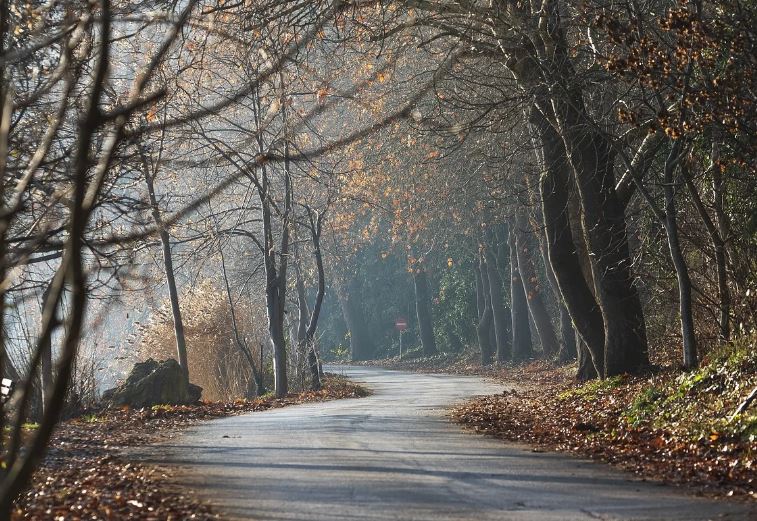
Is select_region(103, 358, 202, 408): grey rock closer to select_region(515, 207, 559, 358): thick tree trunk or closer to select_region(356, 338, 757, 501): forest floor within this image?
select_region(356, 338, 757, 501): forest floor

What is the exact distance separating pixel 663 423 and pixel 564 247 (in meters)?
8.04

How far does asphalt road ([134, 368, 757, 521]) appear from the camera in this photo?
288 inches

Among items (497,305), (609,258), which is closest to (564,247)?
(609,258)

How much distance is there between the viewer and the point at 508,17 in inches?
640

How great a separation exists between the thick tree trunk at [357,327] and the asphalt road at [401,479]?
168 feet

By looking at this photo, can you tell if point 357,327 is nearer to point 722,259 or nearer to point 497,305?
point 497,305

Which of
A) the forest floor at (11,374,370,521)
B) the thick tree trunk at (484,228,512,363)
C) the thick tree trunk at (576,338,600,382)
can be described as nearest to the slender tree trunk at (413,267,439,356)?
the thick tree trunk at (484,228,512,363)

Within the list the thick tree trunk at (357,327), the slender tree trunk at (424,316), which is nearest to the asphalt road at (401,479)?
the slender tree trunk at (424,316)

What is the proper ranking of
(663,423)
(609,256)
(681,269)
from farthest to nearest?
(609,256) → (681,269) → (663,423)

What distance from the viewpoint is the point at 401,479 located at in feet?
29.2

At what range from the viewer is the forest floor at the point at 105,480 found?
7.67m

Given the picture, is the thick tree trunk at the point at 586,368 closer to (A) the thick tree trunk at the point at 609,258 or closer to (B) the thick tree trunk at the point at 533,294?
(A) the thick tree trunk at the point at 609,258

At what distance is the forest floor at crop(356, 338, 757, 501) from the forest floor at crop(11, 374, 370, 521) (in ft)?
13.1

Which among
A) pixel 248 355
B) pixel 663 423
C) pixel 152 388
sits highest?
pixel 248 355
